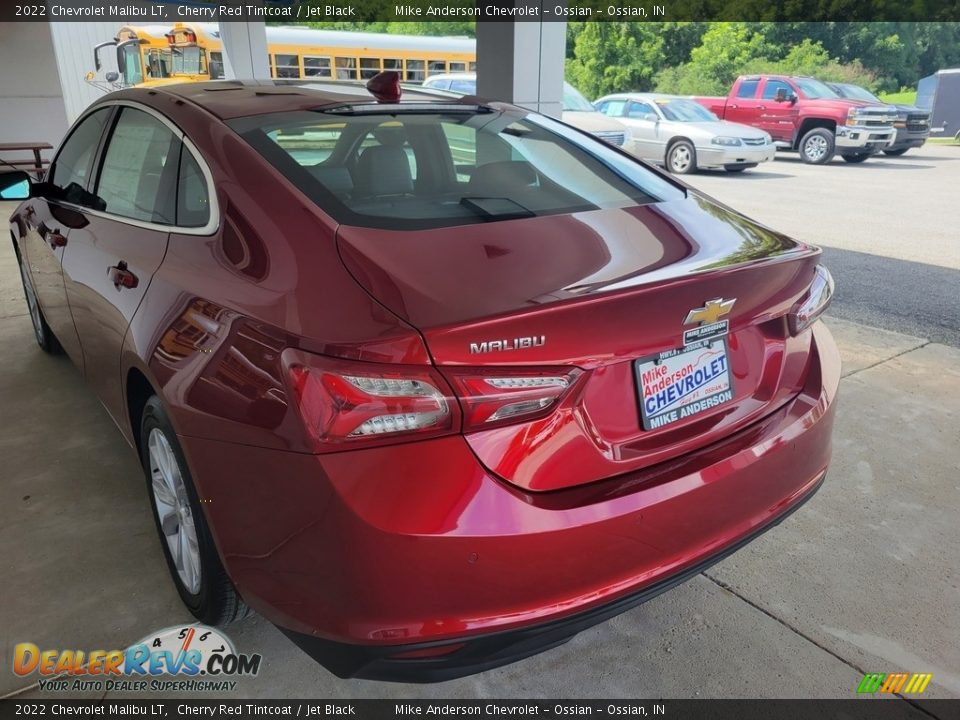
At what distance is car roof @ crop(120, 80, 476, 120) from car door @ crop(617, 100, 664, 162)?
1210 centimetres

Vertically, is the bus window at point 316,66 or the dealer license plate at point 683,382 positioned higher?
the bus window at point 316,66

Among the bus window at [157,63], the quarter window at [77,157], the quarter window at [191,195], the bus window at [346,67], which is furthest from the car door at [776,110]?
the quarter window at [191,195]

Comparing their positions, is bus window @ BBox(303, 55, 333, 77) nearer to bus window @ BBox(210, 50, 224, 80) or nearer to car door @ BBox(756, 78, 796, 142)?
bus window @ BBox(210, 50, 224, 80)

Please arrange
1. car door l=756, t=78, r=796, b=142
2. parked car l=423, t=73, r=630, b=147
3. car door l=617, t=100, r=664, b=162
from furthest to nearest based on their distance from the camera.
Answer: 1. car door l=756, t=78, r=796, b=142
2. car door l=617, t=100, r=664, b=162
3. parked car l=423, t=73, r=630, b=147

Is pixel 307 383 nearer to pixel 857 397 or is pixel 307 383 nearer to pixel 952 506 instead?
pixel 952 506

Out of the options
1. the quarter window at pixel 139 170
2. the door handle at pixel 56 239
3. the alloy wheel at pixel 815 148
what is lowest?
the alloy wheel at pixel 815 148

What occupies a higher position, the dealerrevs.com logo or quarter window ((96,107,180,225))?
quarter window ((96,107,180,225))

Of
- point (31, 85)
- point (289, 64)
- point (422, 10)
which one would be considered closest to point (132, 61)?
point (289, 64)

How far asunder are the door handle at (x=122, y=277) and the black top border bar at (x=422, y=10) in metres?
5.46

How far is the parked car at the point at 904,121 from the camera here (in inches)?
628

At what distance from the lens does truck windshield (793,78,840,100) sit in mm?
16072

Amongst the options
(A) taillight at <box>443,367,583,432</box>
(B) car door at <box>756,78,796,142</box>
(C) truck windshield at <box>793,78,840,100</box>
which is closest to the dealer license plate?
(A) taillight at <box>443,367,583,432</box>

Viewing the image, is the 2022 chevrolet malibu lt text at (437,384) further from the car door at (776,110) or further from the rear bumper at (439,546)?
the car door at (776,110)

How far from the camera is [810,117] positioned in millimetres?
15945
